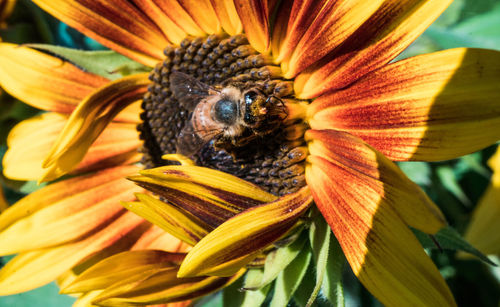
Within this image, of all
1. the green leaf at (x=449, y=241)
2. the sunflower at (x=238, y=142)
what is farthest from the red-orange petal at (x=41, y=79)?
the green leaf at (x=449, y=241)

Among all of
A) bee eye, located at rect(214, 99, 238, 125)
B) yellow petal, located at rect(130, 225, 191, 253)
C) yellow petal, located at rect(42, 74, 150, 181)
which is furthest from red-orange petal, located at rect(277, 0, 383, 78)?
yellow petal, located at rect(130, 225, 191, 253)

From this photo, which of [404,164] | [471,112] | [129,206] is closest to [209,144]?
[129,206]

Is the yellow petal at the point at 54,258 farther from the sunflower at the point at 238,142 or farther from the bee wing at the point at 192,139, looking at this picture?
the bee wing at the point at 192,139

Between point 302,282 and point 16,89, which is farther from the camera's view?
point 16,89

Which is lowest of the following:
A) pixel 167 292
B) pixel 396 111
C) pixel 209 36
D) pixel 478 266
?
pixel 478 266

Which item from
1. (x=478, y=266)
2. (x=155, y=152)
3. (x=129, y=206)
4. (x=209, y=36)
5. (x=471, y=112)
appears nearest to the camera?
(x=471, y=112)

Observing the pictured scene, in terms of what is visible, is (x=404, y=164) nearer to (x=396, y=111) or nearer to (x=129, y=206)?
(x=396, y=111)
